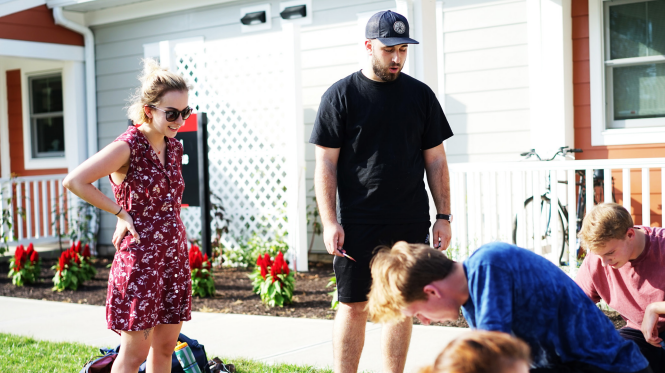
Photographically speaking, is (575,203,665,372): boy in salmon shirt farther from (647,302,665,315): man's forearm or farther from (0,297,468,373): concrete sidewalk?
(0,297,468,373): concrete sidewalk

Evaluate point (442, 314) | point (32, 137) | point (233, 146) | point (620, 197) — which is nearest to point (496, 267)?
point (442, 314)

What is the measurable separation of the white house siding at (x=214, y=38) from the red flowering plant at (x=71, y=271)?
172 cm

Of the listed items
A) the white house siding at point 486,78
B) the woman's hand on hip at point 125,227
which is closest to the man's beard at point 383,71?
the woman's hand on hip at point 125,227

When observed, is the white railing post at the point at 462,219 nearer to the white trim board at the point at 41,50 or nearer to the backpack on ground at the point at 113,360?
the backpack on ground at the point at 113,360

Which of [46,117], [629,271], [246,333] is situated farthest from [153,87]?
[46,117]

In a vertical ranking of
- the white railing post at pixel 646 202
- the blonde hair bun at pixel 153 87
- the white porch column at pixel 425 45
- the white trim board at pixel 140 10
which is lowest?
the white railing post at pixel 646 202

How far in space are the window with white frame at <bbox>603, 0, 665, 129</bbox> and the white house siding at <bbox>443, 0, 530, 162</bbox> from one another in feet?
2.52

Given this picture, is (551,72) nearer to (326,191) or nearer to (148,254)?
(326,191)

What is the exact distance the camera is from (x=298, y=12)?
8.09 meters

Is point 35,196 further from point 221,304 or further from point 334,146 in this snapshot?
point 334,146

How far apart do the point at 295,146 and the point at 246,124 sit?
1239 millimetres

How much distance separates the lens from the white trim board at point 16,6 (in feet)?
29.2

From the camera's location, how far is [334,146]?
3.28 m

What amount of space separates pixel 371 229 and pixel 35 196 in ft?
25.6
